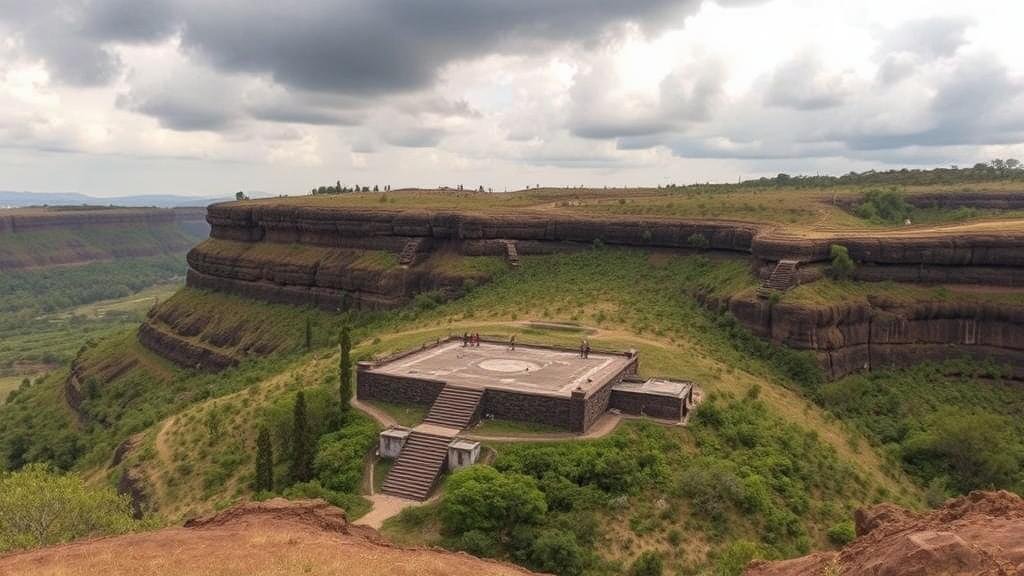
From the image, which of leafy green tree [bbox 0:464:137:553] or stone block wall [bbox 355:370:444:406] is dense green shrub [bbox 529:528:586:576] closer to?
stone block wall [bbox 355:370:444:406]

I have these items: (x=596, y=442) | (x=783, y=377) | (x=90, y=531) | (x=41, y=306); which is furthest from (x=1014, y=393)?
(x=41, y=306)

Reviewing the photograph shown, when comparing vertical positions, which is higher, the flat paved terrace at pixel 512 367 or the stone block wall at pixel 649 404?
the flat paved terrace at pixel 512 367

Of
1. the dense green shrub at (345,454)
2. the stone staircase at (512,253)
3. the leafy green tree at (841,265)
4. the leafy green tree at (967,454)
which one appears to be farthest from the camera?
the stone staircase at (512,253)

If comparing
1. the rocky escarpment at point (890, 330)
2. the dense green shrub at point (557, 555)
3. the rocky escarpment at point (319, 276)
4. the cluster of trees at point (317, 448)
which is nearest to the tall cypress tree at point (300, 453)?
the cluster of trees at point (317, 448)

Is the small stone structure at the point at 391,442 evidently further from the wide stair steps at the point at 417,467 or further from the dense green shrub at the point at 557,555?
the dense green shrub at the point at 557,555

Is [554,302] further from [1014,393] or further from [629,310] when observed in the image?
[1014,393]

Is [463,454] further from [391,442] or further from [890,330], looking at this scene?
[890,330]
